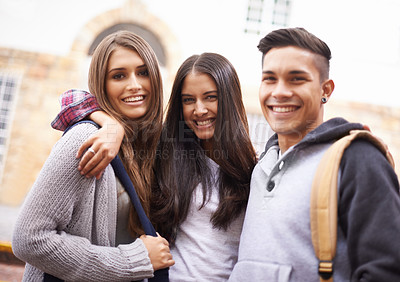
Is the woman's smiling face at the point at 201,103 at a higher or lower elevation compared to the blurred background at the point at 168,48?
lower

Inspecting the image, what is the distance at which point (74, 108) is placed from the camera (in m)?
1.77

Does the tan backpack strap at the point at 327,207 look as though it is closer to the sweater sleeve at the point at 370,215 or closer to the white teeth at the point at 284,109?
the sweater sleeve at the point at 370,215

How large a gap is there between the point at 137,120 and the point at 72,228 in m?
0.66

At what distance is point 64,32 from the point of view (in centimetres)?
738

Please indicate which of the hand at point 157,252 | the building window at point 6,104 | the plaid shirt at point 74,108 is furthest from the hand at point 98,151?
the building window at point 6,104

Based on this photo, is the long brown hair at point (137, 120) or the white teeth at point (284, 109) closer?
the white teeth at point (284, 109)

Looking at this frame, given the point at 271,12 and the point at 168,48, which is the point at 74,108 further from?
the point at 271,12

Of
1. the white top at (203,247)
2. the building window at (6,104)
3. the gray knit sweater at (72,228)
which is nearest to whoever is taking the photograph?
the gray knit sweater at (72,228)

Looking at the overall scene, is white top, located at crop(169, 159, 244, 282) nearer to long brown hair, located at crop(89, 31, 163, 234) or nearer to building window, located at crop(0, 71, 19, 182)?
long brown hair, located at crop(89, 31, 163, 234)

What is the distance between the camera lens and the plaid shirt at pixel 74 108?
1748 mm

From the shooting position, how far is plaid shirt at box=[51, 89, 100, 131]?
1748 millimetres

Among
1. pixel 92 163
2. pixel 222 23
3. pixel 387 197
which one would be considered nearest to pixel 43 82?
pixel 222 23

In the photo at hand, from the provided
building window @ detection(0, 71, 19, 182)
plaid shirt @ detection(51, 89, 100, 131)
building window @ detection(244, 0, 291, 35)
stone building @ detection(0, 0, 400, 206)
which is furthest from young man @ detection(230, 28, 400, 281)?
building window @ detection(0, 71, 19, 182)

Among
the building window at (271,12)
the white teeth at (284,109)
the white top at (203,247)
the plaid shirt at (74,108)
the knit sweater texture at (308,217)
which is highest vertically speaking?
the building window at (271,12)
